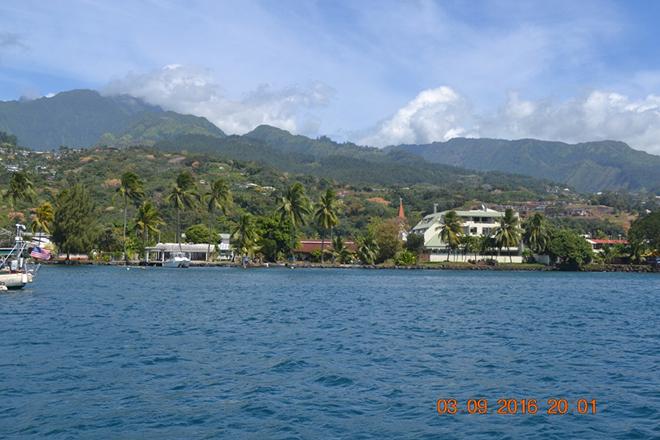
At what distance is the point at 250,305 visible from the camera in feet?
139

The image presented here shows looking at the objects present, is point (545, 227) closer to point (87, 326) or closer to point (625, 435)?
point (87, 326)

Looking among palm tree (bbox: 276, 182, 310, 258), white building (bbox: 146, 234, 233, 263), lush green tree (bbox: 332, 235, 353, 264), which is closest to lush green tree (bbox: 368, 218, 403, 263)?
lush green tree (bbox: 332, 235, 353, 264)

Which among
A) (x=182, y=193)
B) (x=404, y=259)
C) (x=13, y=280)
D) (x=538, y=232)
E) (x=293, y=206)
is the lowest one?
(x=13, y=280)

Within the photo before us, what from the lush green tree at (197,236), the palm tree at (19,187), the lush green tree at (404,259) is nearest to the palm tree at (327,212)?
the lush green tree at (404,259)

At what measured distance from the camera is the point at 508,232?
113312mm

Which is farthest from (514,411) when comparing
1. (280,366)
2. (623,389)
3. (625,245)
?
(625,245)

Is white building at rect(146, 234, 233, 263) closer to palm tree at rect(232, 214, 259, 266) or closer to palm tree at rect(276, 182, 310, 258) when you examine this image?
palm tree at rect(232, 214, 259, 266)

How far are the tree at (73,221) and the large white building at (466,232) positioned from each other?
57.1 meters

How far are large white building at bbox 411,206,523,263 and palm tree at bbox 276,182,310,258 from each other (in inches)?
976

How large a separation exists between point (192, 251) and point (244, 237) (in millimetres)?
13779

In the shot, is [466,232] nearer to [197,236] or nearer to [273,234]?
[273,234]

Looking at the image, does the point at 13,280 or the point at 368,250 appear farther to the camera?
the point at 368,250

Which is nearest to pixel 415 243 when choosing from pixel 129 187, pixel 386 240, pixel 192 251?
pixel 386 240

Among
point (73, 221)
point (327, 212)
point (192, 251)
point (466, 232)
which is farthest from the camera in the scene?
point (466, 232)
